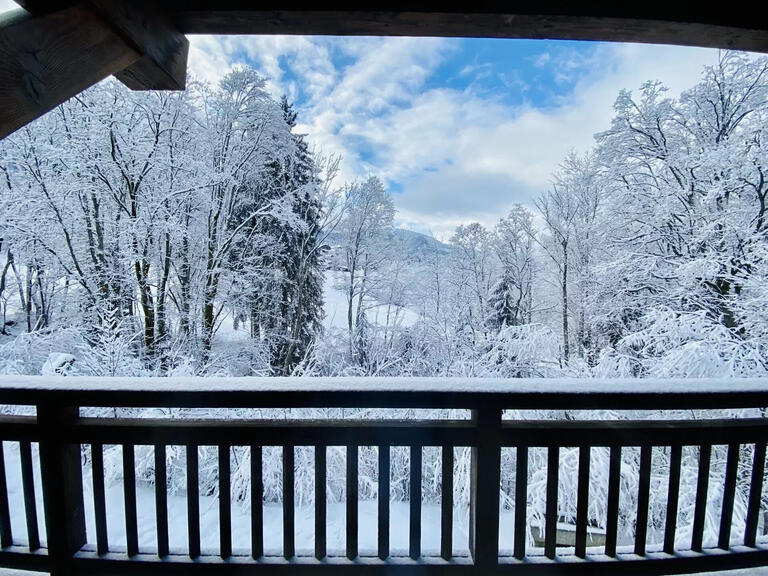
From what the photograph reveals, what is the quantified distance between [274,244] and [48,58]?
942 centimetres

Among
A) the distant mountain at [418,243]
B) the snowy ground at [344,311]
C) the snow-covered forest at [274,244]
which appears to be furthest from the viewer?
the distant mountain at [418,243]

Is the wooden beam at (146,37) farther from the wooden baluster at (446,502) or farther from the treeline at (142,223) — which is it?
the treeline at (142,223)

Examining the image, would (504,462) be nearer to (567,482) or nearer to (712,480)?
(567,482)

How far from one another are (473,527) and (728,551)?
42.7 inches

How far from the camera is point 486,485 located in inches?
54.8

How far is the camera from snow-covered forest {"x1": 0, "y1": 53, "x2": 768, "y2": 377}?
632 centimetres

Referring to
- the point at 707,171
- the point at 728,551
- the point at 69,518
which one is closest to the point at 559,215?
the point at 707,171

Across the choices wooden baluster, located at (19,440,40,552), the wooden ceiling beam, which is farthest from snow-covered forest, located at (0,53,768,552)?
the wooden ceiling beam

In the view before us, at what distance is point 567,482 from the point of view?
4586 mm

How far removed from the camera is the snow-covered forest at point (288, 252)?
19.3 feet

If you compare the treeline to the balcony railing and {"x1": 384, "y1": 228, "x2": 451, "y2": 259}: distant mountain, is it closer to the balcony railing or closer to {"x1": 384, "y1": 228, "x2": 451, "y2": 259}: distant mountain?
{"x1": 384, "y1": 228, "x2": 451, "y2": 259}: distant mountain

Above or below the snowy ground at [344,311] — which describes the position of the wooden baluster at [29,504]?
above

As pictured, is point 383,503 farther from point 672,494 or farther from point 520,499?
point 672,494

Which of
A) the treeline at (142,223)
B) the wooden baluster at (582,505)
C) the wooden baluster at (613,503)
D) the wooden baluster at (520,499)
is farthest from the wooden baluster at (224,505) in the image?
the treeline at (142,223)
